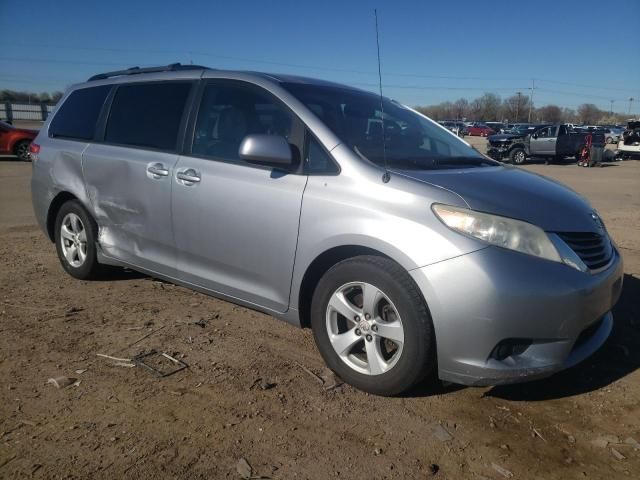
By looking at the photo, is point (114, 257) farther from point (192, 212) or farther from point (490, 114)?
point (490, 114)

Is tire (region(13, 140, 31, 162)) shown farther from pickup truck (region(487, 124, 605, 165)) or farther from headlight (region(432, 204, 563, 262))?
pickup truck (region(487, 124, 605, 165))

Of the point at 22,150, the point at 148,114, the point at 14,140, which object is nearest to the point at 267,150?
the point at 148,114

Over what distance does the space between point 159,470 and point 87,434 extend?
0.49 m

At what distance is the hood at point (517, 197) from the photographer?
9.41 ft

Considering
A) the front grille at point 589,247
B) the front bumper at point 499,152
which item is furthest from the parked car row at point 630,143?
the front grille at point 589,247

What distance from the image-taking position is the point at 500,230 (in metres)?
2.75

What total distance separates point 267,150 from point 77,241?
100 inches

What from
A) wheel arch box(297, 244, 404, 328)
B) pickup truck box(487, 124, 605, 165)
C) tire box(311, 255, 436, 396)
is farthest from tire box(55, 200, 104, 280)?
pickup truck box(487, 124, 605, 165)

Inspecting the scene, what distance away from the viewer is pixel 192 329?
398cm

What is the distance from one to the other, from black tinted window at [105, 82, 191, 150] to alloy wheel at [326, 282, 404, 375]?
1.81 m

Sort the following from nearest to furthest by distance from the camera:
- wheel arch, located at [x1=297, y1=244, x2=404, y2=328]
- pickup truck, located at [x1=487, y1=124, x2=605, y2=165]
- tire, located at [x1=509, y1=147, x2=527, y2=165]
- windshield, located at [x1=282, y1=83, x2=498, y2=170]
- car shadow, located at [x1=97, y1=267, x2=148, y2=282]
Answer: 1. wheel arch, located at [x1=297, y1=244, x2=404, y2=328]
2. windshield, located at [x1=282, y1=83, x2=498, y2=170]
3. car shadow, located at [x1=97, y1=267, x2=148, y2=282]
4. pickup truck, located at [x1=487, y1=124, x2=605, y2=165]
5. tire, located at [x1=509, y1=147, x2=527, y2=165]

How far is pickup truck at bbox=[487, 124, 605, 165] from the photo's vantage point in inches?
1001

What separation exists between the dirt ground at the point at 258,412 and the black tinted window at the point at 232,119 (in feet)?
4.35

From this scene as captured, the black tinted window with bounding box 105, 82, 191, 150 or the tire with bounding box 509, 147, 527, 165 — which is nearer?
the black tinted window with bounding box 105, 82, 191, 150
